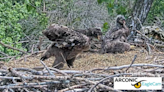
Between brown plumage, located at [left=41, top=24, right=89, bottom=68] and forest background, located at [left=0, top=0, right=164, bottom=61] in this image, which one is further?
forest background, located at [left=0, top=0, right=164, bottom=61]

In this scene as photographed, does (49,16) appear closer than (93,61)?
No

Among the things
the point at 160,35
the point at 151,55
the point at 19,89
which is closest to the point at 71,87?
the point at 19,89

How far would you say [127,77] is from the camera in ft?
11.1

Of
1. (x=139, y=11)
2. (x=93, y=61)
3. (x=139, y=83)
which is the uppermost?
(x=139, y=11)

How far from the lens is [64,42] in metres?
4.34

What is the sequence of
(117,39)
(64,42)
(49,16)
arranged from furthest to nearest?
(49,16) → (117,39) → (64,42)

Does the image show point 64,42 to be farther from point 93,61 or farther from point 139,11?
point 139,11

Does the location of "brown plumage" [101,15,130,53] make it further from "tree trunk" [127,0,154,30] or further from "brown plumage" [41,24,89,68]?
"brown plumage" [41,24,89,68]

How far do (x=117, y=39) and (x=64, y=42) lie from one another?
8.46 ft

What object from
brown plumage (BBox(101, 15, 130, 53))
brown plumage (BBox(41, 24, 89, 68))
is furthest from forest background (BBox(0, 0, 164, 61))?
brown plumage (BBox(41, 24, 89, 68))

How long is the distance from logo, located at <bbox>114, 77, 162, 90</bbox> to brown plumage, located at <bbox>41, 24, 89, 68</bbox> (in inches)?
50.1

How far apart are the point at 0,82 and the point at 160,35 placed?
486 cm

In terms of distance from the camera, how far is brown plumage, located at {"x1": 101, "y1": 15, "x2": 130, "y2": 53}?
6.34m

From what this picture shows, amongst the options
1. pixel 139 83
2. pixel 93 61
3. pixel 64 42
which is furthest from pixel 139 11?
pixel 139 83
